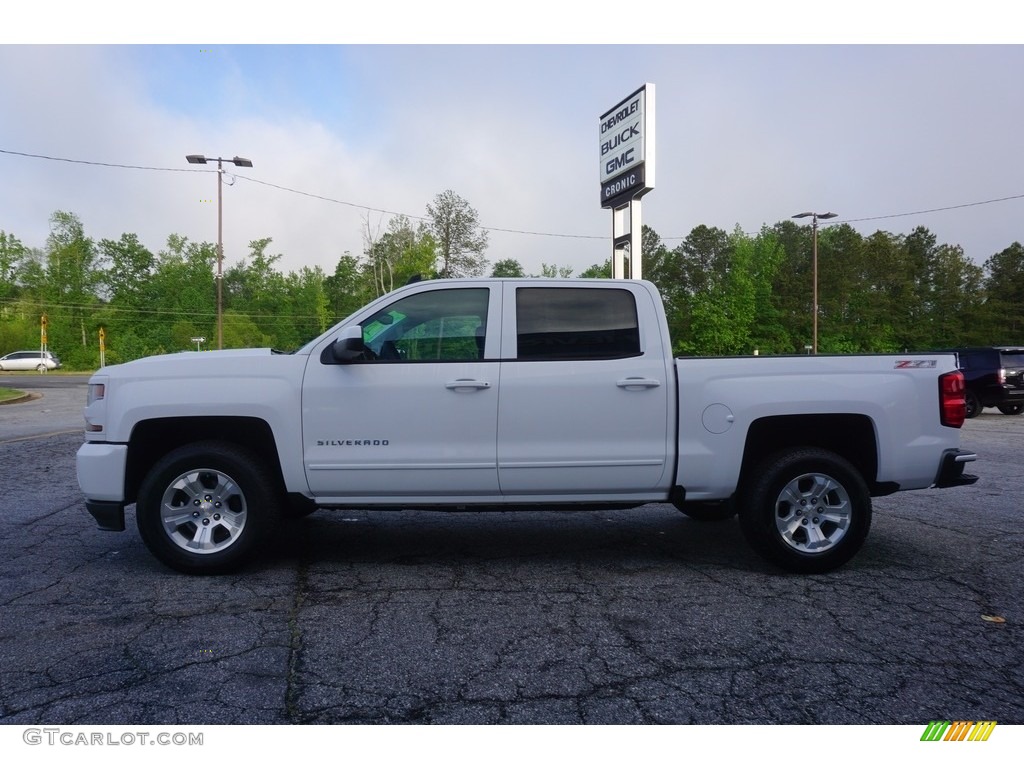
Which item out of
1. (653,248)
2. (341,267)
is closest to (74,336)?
(341,267)

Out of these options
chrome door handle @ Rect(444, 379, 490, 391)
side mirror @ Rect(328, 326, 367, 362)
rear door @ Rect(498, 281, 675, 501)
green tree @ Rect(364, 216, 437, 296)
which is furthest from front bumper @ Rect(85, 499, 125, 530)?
green tree @ Rect(364, 216, 437, 296)

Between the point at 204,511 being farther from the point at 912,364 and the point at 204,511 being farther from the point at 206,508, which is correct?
the point at 912,364

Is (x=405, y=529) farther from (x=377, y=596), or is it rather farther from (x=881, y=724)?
(x=881, y=724)

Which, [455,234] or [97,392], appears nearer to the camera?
[97,392]

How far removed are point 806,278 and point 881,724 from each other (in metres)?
67.0

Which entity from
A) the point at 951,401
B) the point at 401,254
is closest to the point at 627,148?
the point at 951,401

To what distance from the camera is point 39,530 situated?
6.05 m

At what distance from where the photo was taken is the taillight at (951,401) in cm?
479

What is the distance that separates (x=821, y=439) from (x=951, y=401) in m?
0.82

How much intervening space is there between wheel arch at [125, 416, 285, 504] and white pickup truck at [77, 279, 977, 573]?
2cm

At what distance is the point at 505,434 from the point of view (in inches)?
187

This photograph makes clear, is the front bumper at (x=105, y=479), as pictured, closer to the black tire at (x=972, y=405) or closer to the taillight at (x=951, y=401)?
the taillight at (x=951, y=401)

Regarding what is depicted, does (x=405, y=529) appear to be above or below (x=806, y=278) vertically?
below

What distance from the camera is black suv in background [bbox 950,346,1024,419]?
18.2m
